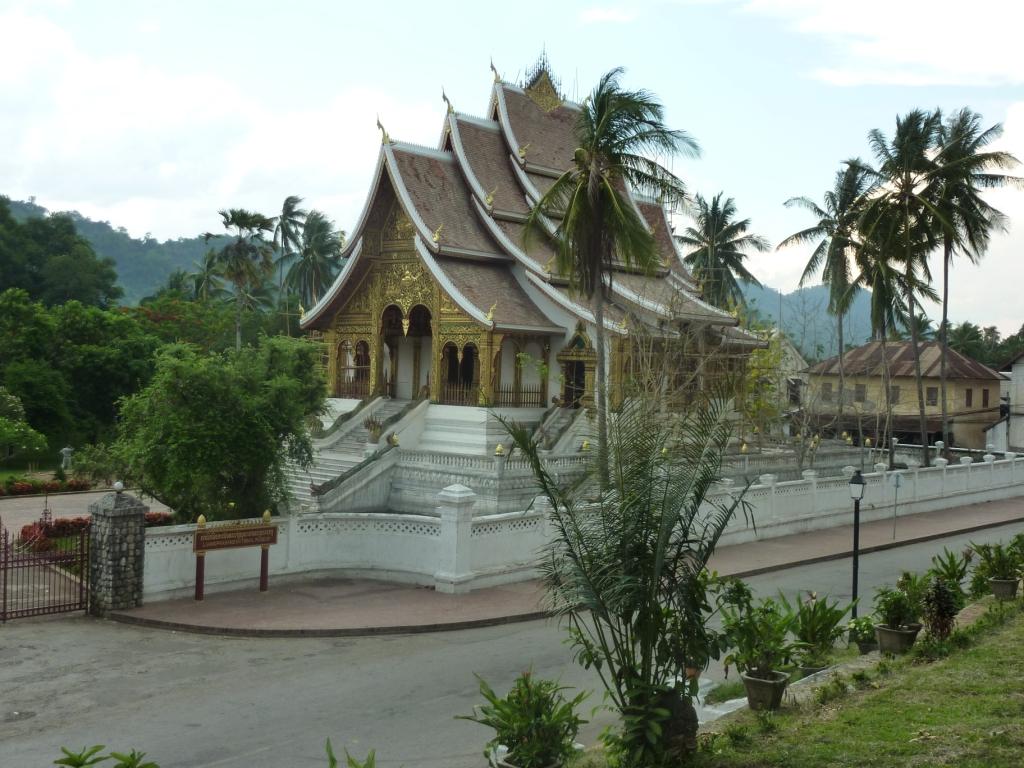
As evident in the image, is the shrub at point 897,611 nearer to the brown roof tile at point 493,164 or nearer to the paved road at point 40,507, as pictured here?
the paved road at point 40,507

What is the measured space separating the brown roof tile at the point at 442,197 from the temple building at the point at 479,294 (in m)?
0.04

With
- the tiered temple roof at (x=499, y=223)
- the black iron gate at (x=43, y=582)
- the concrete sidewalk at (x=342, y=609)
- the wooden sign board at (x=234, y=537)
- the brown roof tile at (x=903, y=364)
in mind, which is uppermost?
the tiered temple roof at (x=499, y=223)

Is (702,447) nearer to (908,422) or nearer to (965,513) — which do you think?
(965,513)

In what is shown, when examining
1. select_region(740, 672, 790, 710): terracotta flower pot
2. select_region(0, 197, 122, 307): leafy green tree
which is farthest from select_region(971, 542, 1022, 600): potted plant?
select_region(0, 197, 122, 307): leafy green tree

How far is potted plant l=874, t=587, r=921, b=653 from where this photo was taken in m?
10.0

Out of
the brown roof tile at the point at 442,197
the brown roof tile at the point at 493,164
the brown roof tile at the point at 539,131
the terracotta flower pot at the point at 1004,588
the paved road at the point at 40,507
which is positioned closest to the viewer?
the terracotta flower pot at the point at 1004,588

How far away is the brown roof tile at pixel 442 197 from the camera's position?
88.9ft

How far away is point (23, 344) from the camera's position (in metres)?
31.2

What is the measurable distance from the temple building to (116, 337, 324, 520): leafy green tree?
8455 millimetres

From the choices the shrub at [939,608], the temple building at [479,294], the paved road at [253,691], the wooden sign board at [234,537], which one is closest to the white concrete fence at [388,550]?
the wooden sign board at [234,537]

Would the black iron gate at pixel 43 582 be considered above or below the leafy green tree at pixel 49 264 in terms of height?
below

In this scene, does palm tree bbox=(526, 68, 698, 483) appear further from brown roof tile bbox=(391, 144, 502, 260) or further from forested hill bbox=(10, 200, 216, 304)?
forested hill bbox=(10, 200, 216, 304)

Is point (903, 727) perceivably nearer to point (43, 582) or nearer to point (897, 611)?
point (897, 611)

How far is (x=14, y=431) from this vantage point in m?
21.4
